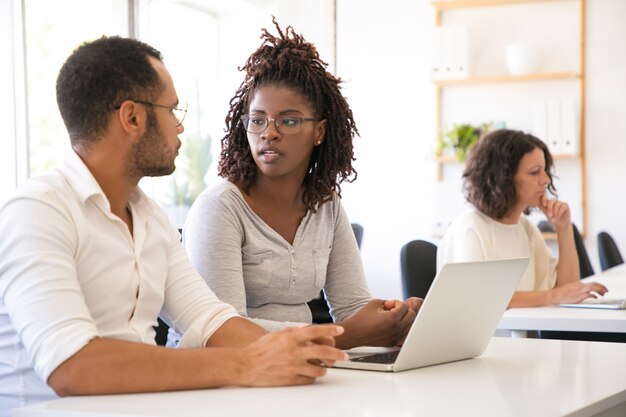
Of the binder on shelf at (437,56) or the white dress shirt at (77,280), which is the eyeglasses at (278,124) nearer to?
the white dress shirt at (77,280)

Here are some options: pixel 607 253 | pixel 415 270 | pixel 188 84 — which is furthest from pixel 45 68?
pixel 607 253

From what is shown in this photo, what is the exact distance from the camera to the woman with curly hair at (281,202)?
2109 millimetres

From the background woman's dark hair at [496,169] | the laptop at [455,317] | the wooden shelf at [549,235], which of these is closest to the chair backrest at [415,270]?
the background woman's dark hair at [496,169]

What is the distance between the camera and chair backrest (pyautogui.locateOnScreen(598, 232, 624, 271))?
15.7 ft

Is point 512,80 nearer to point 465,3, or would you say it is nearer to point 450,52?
point 450,52

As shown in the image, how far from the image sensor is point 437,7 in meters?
5.95

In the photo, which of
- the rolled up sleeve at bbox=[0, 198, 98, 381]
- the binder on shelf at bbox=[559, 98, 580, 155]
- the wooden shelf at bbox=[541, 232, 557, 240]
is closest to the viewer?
the rolled up sleeve at bbox=[0, 198, 98, 381]

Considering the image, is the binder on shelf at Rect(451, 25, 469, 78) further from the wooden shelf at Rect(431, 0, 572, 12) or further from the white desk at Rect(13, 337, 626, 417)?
the white desk at Rect(13, 337, 626, 417)

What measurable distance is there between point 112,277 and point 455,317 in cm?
62

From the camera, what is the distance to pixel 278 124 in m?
2.19

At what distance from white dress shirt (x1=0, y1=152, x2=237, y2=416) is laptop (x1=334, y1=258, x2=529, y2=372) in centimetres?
37

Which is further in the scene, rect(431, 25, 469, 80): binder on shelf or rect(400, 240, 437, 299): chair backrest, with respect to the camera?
rect(431, 25, 469, 80): binder on shelf

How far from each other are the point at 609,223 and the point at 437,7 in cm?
181

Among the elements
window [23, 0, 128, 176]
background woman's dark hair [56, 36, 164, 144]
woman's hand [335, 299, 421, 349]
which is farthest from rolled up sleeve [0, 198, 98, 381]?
window [23, 0, 128, 176]
